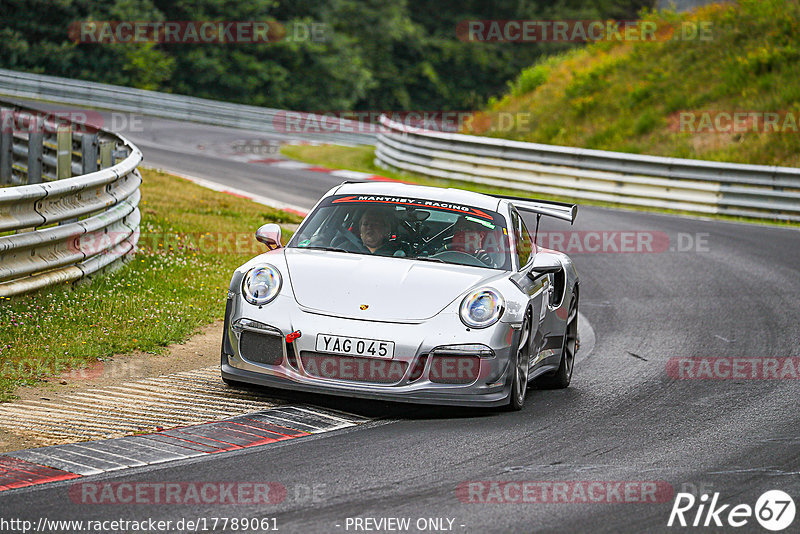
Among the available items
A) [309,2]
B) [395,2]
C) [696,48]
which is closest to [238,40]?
[309,2]

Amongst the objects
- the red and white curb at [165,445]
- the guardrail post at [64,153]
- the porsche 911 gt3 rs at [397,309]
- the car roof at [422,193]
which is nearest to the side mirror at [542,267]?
the porsche 911 gt3 rs at [397,309]

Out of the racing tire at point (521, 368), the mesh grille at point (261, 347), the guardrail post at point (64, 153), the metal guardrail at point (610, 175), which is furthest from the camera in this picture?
the metal guardrail at point (610, 175)

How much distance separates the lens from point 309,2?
48156 millimetres

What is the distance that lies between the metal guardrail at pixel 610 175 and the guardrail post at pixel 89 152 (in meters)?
10.7

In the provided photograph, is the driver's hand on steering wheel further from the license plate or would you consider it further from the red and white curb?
the red and white curb

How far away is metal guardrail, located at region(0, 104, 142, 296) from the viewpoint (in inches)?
335

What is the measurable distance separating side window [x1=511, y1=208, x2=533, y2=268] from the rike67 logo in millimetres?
2854

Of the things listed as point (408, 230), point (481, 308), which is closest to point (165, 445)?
point (481, 308)

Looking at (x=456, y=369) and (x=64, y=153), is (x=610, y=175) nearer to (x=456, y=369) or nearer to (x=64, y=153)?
(x=64, y=153)

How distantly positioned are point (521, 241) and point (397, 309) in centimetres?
168

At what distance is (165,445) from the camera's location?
19.4 feet

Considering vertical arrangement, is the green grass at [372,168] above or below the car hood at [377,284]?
below

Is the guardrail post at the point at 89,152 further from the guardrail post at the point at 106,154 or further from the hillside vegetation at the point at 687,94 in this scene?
the hillside vegetation at the point at 687,94

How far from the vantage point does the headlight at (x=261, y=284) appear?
23.2ft
